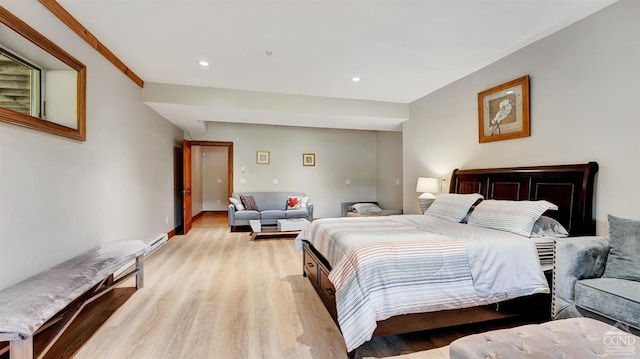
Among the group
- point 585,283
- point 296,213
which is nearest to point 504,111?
point 585,283

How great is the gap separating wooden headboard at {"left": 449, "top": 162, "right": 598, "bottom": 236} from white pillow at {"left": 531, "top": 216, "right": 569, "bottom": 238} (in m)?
0.13

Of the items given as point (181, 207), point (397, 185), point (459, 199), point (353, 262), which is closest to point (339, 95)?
point (459, 199)

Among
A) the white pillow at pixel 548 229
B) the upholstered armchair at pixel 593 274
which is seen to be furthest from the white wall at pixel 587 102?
the upholstered armchair at pixel 593 274

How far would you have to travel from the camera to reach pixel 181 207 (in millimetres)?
6305

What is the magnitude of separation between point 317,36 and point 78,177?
8.50 ft

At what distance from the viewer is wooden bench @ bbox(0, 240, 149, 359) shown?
1.37 metres

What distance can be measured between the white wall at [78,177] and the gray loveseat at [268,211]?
1.76m

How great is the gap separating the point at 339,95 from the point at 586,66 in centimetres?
298

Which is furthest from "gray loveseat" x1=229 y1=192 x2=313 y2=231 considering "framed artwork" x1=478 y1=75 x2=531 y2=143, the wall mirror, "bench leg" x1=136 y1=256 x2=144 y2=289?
"framed artwork" x1=478 y1=75 x2=531 y2=143

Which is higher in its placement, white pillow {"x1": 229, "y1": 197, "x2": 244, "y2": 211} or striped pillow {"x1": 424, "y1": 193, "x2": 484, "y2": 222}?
striped pillow {"x1": 424, "y1": 193, "x2": 484, "y2": 222}

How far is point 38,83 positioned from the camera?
6.75ft

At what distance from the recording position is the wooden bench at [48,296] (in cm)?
137

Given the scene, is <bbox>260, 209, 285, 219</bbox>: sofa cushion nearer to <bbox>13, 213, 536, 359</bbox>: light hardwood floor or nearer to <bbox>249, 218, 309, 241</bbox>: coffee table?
<bbox>249, 218, 309, 241</bbox>: coffee table

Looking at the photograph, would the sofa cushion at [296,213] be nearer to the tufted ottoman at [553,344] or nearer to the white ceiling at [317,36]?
the white ceiling at [317,36]
